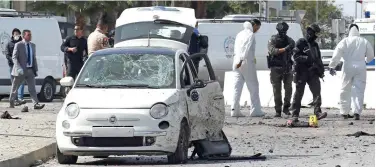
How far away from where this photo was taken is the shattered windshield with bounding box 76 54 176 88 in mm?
12422

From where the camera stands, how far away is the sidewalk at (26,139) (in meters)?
12.1

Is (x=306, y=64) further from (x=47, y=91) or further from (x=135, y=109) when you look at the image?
(x=47, y=91)

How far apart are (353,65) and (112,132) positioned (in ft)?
30.1

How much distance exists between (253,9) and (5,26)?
38103 millimetres

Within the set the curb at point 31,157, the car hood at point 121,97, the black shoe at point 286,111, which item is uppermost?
the car hood at point 121,97

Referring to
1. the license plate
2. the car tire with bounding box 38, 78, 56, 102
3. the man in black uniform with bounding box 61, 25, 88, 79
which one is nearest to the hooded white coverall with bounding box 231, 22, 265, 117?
the man in black uniform with bounding box 61, 25, 88, 79

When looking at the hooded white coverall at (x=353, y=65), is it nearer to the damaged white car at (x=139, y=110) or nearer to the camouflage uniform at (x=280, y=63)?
the camouflage uniform at (x=280, y=63)

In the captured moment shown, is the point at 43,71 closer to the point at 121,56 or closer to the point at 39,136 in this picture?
the point at 39,136

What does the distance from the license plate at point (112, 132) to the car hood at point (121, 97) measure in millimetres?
259

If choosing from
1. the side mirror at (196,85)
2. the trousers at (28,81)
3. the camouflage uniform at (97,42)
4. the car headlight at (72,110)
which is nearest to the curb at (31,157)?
the car headlight at (72,110)

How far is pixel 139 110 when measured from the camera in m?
11.7

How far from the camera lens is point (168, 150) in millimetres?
11820

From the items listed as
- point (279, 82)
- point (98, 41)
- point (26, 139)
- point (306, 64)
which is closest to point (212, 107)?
point (26, 139)

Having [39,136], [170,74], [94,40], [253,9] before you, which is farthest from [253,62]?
[253,9]
